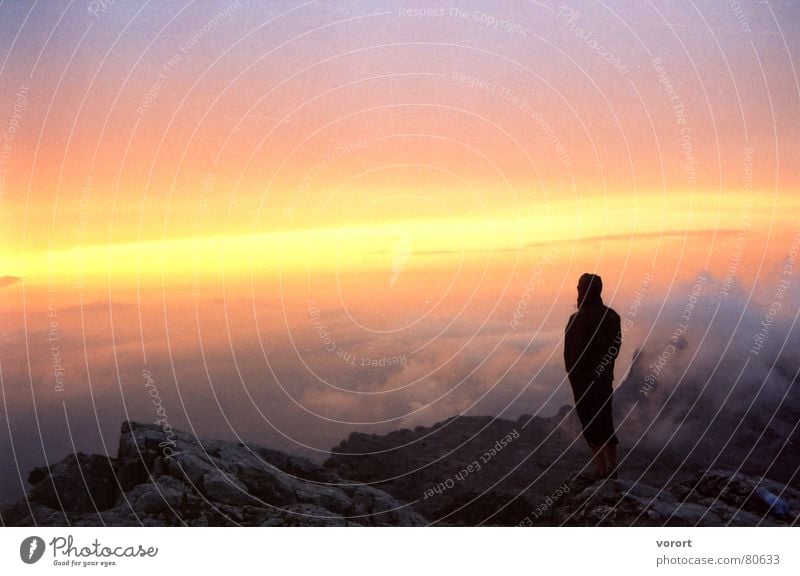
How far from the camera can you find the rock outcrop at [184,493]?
11.4 metres

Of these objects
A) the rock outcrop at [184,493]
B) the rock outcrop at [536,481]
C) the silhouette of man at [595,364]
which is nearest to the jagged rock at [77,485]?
the rock outcrop at [184,493]

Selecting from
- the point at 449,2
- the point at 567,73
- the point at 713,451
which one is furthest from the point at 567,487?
the point at 449,2

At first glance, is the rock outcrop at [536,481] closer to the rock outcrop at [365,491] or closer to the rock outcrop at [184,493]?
the rock outcrop at [365,491]

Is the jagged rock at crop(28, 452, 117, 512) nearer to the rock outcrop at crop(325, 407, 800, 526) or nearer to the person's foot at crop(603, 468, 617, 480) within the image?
the rock outcrop at crop(325, 407, 800, 526)

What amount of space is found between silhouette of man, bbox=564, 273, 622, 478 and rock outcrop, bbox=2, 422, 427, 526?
8.06 ft

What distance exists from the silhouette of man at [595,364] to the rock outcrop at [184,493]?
2.46m

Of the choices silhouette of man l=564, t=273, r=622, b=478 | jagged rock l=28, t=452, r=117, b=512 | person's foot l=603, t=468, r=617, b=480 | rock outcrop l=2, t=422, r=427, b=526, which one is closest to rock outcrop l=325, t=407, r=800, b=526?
person's foot l=603, t=468, r=617, b=480

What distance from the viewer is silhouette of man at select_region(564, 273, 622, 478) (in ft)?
38.7

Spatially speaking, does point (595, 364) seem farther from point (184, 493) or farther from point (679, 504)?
point (184, 493)

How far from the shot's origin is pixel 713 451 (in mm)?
13117

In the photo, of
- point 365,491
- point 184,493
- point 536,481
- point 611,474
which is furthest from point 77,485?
point 611,474

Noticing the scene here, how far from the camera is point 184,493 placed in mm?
11430

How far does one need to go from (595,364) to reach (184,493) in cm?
537
